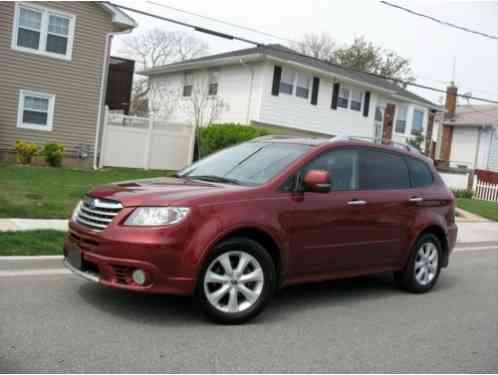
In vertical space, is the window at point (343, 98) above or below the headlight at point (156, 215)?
above

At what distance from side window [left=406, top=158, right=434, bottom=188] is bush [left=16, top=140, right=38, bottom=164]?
48.2ft

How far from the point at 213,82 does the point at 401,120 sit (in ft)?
40.1

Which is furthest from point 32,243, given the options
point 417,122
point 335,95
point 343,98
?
point 417,122

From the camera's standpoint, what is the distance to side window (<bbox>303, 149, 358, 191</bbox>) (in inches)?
250

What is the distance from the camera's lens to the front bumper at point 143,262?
5.00 meters

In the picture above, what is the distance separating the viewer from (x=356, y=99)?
30531 mm

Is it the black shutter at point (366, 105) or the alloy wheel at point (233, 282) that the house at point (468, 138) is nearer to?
the black shutter at point (366, 105)

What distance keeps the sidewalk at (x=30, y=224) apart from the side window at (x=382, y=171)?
4.79 m

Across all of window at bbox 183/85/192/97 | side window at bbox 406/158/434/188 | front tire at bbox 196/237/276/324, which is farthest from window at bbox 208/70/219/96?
front tire at bbox 196/237/276/324

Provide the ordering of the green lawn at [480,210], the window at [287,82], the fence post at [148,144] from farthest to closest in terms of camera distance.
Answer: the window at [287,82] → the fence post at [148,144] → the green lawn at [480,210]

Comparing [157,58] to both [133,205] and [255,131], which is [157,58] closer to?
[255,131]

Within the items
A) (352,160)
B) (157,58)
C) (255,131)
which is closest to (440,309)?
(352,160)

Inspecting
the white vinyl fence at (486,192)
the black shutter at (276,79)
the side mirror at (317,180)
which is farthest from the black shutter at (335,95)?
the side mirror at (317,180)

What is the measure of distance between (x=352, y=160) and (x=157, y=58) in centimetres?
4249
